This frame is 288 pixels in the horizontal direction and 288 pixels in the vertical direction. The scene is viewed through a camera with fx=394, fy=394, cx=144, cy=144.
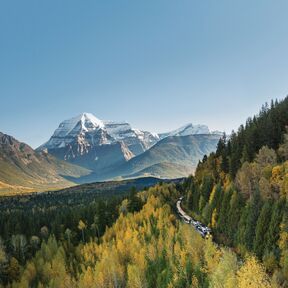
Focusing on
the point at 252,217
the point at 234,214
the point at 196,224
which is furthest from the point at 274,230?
the point at 196,224

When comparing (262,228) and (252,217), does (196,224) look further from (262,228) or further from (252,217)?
(262,228)

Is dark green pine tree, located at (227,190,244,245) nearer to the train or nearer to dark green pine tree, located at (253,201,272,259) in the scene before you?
the train

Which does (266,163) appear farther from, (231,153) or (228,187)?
(231,153)

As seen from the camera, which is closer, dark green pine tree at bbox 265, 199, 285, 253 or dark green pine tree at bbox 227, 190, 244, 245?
dark green pine tree at bbox 265, 199, 285, 253

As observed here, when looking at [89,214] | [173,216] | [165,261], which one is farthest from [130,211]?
[165,261]

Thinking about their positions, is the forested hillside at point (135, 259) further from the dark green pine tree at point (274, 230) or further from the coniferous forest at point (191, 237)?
the dark green pine tree at point (274, 230)

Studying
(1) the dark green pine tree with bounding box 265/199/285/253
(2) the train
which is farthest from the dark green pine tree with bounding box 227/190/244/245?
(1) the dark green pine tree with bounding box 265/199/285/253
